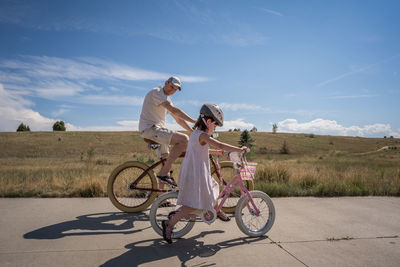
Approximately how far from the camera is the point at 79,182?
630cm

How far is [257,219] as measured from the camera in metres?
4.15

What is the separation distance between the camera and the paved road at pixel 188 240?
3.09m

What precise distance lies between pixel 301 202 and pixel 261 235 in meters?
2.37

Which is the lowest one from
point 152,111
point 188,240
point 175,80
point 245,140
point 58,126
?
point 188,240

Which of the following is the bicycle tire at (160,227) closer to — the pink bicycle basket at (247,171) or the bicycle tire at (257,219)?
the bicycle tire at (257,219)

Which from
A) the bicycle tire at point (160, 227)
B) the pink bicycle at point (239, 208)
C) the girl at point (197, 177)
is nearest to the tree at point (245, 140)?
the pink bicycle at point (239, 208)

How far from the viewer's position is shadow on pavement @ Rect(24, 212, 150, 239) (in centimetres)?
375

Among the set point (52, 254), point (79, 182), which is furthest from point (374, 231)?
point (79, 182)

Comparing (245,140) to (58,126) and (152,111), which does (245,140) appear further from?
(58,126)

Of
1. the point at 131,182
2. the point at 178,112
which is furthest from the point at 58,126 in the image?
the point at 178,112

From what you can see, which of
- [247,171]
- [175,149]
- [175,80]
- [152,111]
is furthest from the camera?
[152,111]

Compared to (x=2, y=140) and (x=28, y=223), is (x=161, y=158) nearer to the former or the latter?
(x=28, y=223)

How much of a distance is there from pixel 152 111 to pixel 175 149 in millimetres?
831

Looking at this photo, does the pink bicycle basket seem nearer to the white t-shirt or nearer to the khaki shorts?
the khaki shorts
